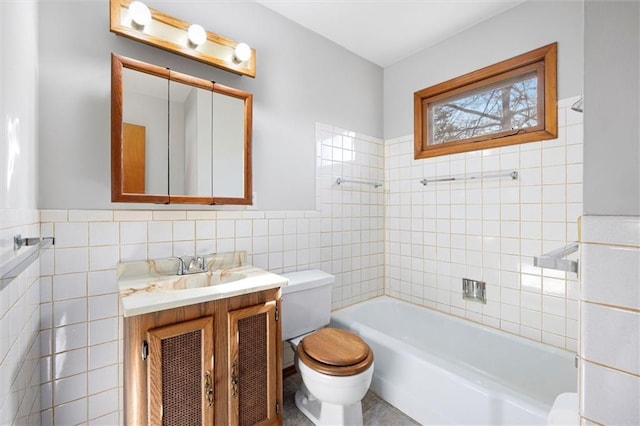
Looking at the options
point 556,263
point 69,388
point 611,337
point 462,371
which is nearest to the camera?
point 611,337

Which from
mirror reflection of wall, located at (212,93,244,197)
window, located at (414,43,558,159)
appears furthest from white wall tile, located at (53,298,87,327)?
window, located at (414,43,558,159)

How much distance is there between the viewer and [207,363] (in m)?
1.21

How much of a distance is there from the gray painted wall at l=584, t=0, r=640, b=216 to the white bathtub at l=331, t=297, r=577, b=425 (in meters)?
1.17

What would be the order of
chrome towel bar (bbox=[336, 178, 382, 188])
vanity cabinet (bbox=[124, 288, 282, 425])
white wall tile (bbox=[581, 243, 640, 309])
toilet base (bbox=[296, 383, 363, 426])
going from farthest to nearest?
chrome towel bar (bbox=[336, 178, 382, 188])
toilet base (bbox=[296, 383, 363, 426])
vanity cabinet (bbox=[124, 288, 282, 425])
white wall tile (bbox=[581, 243, 640, 309])

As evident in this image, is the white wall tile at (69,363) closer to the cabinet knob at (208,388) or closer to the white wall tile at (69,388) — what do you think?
the white wall tile at (69,388)

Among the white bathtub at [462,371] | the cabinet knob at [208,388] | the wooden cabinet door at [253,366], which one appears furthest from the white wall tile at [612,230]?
the cabinet knob at [208,388]

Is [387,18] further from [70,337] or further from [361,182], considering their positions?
[70,337]

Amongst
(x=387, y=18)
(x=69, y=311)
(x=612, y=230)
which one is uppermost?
(x=387, y=18)

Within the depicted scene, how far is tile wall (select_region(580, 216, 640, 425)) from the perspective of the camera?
496mm

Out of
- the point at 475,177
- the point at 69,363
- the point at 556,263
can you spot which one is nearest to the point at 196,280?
the point at 69,363

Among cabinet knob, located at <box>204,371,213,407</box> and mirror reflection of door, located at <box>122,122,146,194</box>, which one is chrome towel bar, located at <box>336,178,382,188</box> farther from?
cabinet knob, located at <box>204,371,213,407</box>

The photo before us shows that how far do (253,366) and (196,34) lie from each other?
172 cm

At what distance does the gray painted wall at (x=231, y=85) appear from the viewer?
4.23ft

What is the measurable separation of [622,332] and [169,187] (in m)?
1.71
